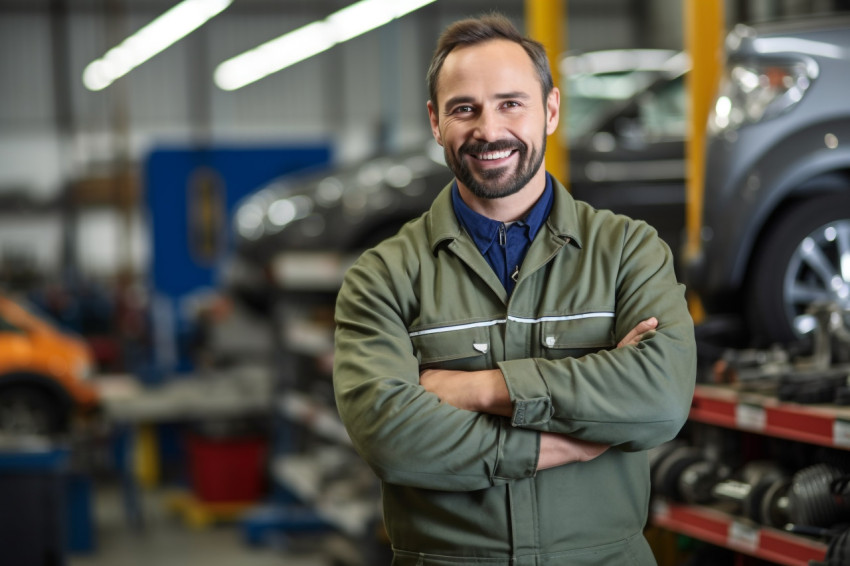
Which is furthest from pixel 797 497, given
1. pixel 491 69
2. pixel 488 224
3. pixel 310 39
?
pixel 310 39

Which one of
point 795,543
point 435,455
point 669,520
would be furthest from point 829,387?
point 435,455

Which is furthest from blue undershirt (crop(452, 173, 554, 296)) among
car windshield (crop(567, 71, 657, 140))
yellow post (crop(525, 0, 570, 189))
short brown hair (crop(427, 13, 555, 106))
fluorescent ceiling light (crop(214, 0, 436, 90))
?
fluorescent ceiling light (crop(214, 0, 436, 90))

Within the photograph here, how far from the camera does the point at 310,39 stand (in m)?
14.3

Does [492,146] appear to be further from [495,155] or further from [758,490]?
[758,490]

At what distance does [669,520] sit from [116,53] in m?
13.3

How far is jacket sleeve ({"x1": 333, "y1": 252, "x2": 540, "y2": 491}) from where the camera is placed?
5.88 feet

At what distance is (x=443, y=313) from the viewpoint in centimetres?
190

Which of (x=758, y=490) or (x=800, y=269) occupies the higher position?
(x=800, y=269)

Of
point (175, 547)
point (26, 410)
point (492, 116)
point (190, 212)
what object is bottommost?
point (175, 547)

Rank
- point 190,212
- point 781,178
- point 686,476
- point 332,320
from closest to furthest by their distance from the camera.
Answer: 1. point 686,476
2. point 781,178
3. point 332,320
4. point 190,212

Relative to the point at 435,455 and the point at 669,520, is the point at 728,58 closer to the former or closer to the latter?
the point at 669,520

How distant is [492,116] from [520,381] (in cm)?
47

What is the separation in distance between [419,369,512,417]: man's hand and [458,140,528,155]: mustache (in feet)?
1.30

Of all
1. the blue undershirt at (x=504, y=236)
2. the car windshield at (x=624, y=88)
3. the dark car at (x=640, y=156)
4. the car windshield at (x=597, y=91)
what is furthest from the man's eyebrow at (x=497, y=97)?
the car windshield at (x=597, y=91)
